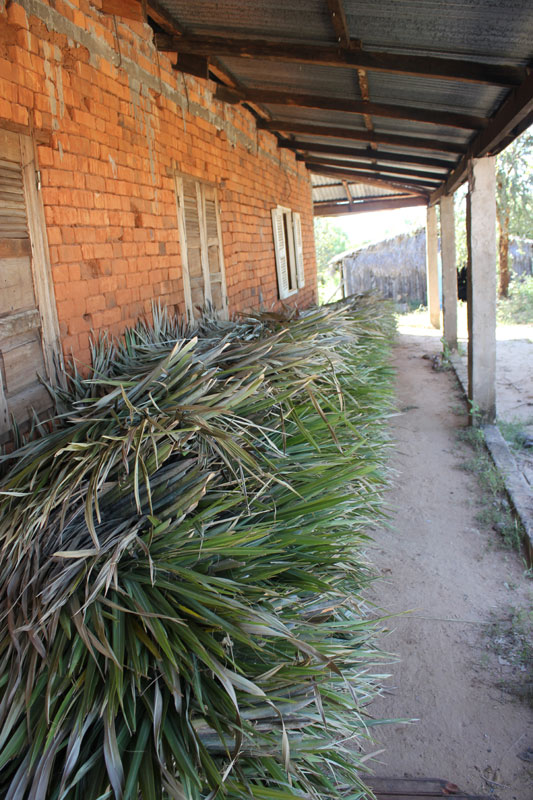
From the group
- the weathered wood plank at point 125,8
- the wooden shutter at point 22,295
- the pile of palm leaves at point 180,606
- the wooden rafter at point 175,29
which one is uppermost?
the wooden rafter at point 175,29

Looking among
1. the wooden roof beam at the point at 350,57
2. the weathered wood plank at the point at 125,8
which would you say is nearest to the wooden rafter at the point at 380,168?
the wooden roof beam at the point at 350,57

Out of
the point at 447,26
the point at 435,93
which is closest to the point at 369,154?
the point at 435,93

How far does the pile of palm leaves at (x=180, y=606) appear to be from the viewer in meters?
1.46

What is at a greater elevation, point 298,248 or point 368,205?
point 368,205

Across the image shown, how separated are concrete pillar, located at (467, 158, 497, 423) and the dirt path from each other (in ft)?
3.01

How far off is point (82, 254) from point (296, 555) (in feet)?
6.23

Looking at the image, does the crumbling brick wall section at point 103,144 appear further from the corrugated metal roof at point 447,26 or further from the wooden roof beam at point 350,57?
the corrugated metal roof at point 447,26

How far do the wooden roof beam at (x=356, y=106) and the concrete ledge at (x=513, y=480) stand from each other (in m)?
2.82

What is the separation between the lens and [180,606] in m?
1.64

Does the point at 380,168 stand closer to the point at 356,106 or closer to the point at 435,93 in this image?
the point at 356,106

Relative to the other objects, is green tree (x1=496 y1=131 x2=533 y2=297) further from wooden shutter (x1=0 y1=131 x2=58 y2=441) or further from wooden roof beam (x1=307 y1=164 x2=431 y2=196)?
wooden shutter (x1=0 y1=131 x2=58 y2=441)

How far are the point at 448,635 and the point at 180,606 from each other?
208 cm

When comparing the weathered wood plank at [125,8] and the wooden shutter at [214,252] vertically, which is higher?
the weathered wood plank at [125,8]

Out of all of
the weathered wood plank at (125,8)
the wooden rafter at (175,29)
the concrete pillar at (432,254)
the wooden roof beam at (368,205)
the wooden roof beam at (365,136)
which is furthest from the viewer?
the concrete pillar at (432,254)
